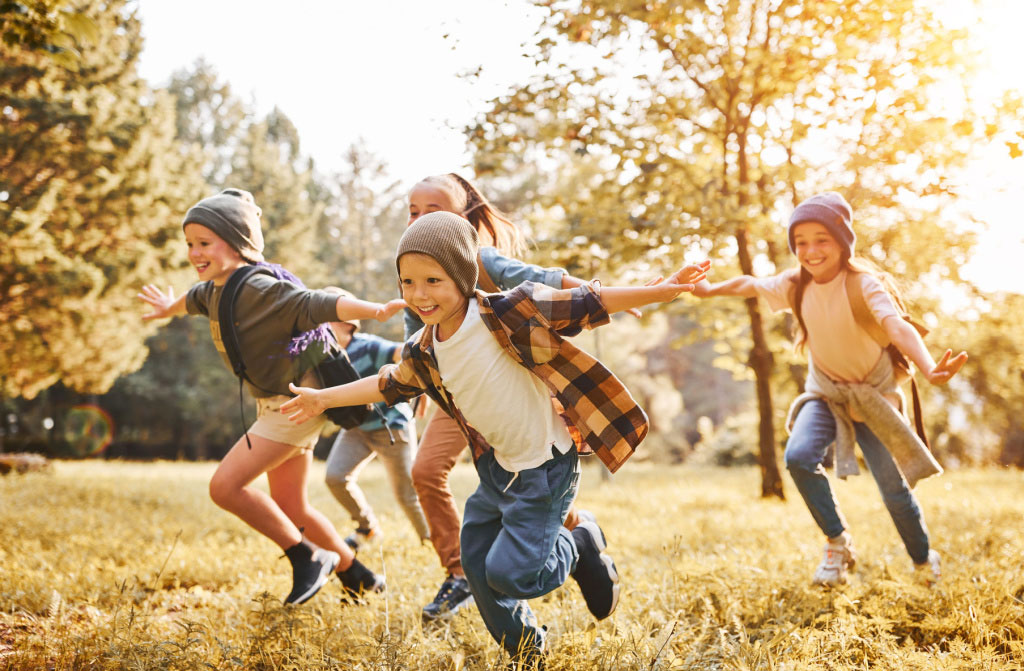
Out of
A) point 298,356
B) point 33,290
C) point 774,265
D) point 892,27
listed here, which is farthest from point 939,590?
point 33,290

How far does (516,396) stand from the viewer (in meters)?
2.78

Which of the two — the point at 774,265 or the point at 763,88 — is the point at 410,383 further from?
the point at 774,265

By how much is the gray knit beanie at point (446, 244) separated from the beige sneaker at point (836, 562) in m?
2.60

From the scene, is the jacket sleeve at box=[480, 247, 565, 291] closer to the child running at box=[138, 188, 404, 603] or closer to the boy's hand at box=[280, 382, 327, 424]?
the child running at box=[138, 188, 404, 603]

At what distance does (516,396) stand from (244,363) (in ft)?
5.31

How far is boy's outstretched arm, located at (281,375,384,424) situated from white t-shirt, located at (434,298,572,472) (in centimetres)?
38

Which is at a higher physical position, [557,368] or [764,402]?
[557,368]

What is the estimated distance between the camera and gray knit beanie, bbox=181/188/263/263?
370cm

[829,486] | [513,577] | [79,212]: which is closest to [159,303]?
[513,577]

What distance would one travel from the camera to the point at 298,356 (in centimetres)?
373

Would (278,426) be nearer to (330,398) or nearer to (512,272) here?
(330,398)

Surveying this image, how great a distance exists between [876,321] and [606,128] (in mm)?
4383

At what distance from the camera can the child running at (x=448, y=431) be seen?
141 inches

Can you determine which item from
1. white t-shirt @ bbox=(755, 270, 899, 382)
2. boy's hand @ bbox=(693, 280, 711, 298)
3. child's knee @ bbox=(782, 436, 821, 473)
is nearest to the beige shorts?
boy's hand @ bbox=(693, 280, 711, 298)
